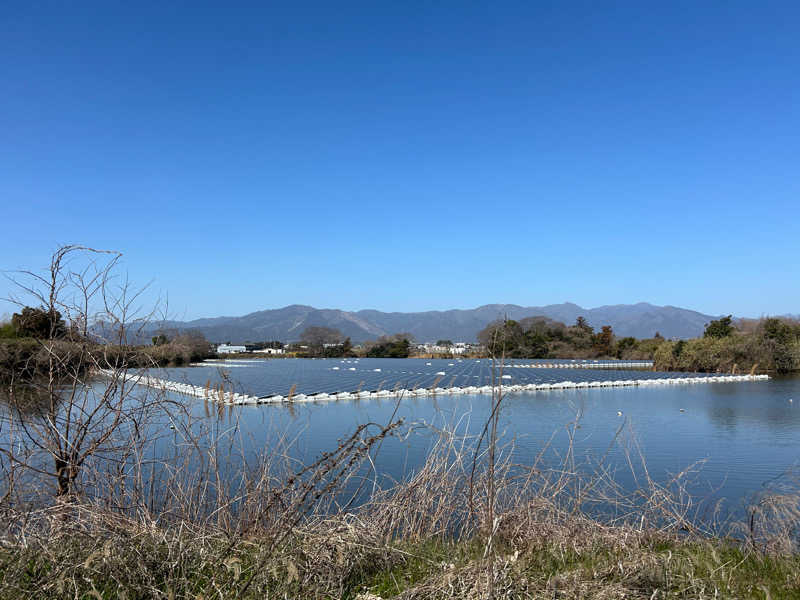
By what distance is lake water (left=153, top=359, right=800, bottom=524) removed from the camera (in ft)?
30.8

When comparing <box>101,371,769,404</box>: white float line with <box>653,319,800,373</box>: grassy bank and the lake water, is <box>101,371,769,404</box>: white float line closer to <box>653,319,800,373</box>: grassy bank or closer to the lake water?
the lake water

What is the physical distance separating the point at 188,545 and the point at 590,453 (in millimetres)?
8792

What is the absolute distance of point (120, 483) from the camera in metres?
4.03

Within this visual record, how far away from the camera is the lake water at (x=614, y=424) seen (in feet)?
30.8

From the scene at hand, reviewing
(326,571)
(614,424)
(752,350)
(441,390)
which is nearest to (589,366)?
(752,350)

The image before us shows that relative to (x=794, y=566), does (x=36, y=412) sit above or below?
above

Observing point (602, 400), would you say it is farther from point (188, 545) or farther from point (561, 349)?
point (561, 349)

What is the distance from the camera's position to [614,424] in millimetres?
15203

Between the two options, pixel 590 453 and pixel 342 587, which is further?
pixel 590 453

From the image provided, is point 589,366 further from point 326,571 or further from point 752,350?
point 326,571

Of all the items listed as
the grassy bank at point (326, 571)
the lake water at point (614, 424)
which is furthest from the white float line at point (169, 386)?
the grassy bank at point (326, 571)

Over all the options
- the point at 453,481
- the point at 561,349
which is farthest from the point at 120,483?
the point at 561,349

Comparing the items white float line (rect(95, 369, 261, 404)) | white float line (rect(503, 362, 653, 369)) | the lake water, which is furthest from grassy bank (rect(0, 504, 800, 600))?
white float line (rect(503, 362, 653, 369))

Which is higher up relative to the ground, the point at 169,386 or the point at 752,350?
the point at 169,386
